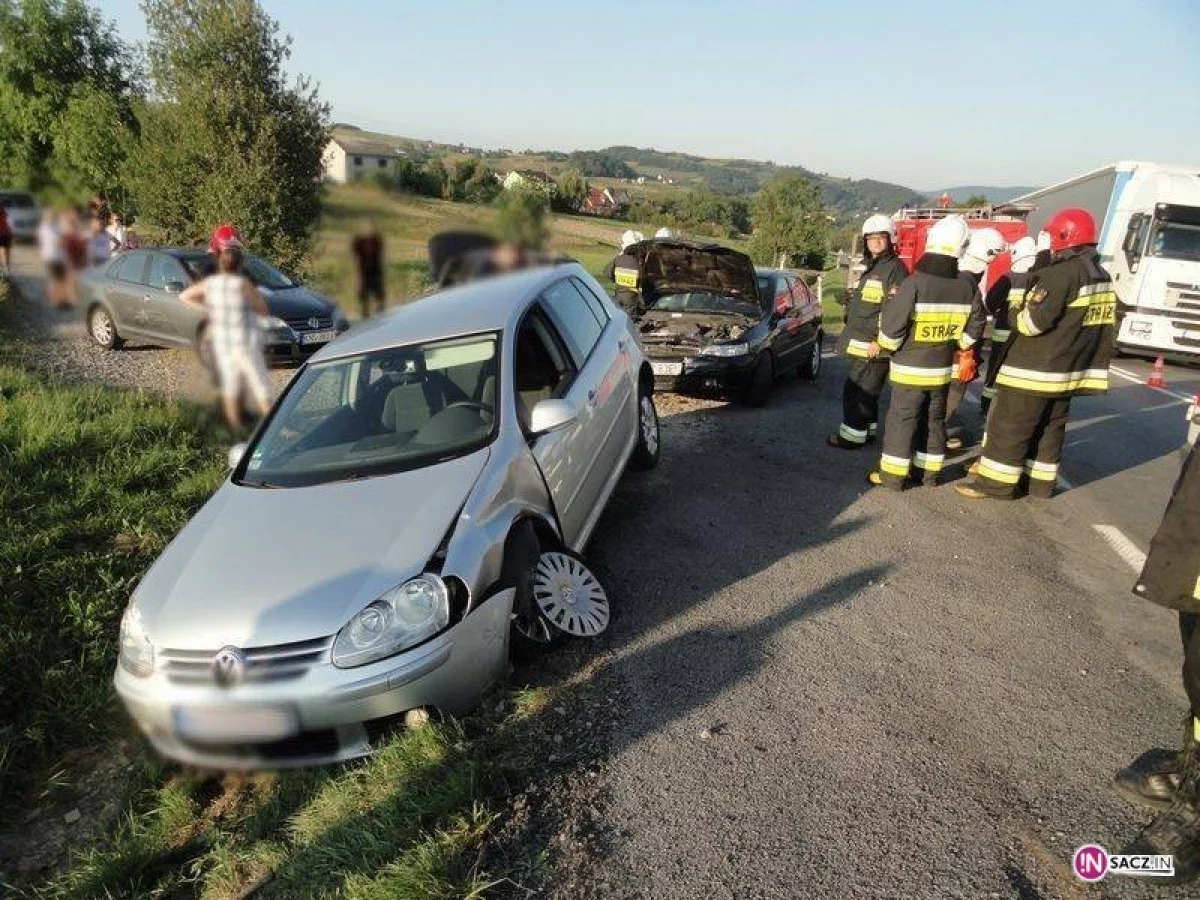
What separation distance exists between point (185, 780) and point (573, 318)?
127 inches

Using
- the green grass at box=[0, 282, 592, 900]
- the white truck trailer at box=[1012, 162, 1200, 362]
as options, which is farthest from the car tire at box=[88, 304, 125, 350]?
the white truck trailer at box=[1012, 162, 1200, 362]

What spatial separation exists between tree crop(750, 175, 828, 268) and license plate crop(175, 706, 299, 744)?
37.7 m

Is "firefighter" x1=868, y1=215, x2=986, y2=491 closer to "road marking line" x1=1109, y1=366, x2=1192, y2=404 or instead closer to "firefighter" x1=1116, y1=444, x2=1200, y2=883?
"firefighter" x1=1116, y1=444, x2=1200, y2=883

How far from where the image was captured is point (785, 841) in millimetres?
2311

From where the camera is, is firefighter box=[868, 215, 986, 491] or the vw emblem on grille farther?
firefighter box=[868, 215, 986, 491]

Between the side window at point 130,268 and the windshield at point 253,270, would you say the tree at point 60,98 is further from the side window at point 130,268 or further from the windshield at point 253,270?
the windshield at point 253,270

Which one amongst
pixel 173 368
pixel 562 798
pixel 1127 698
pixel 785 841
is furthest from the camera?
pixel 173 368

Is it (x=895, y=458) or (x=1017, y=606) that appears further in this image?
(x=895, y=458)

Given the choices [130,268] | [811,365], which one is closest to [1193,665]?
[811,365]

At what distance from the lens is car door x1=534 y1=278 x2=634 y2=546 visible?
3701 mm

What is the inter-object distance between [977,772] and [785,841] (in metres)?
0.84

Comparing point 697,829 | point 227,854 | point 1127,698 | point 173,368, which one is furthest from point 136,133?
point 1127,698

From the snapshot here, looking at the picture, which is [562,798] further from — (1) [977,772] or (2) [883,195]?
(2) [883,195]

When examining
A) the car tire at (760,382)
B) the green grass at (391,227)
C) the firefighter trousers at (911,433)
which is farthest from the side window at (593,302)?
the car tire at (760,382)
